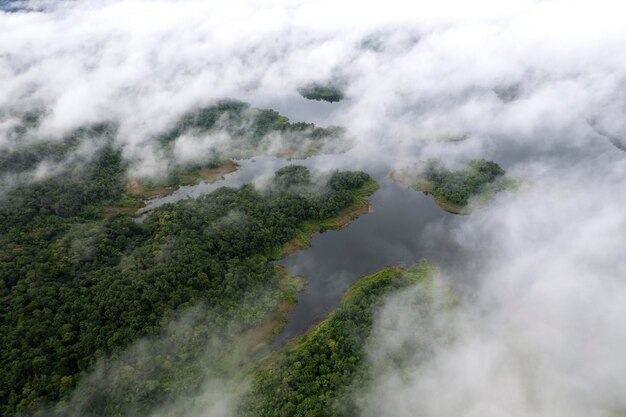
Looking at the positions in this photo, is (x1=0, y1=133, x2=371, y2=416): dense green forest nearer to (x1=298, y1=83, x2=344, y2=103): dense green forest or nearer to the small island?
the small island

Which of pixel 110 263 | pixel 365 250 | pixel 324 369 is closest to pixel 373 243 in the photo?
pixel 365 250

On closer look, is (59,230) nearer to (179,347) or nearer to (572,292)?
(179,347)

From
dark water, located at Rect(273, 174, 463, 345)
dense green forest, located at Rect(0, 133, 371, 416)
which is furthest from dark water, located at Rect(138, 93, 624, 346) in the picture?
dense green forest, located at Rect(0, 133, 371, 416)

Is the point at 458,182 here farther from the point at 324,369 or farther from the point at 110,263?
the point at 110,263

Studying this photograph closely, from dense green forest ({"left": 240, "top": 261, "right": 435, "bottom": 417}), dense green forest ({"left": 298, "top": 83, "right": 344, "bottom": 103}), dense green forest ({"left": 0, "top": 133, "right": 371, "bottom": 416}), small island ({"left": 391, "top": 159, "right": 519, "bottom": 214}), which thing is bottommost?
dense green forest ({"left": 298, "top": 83, "right": 344, "bottom": 103})

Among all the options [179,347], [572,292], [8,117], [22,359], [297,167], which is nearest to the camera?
[22,359]

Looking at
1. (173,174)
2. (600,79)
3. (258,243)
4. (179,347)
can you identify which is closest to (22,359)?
(179,347)
